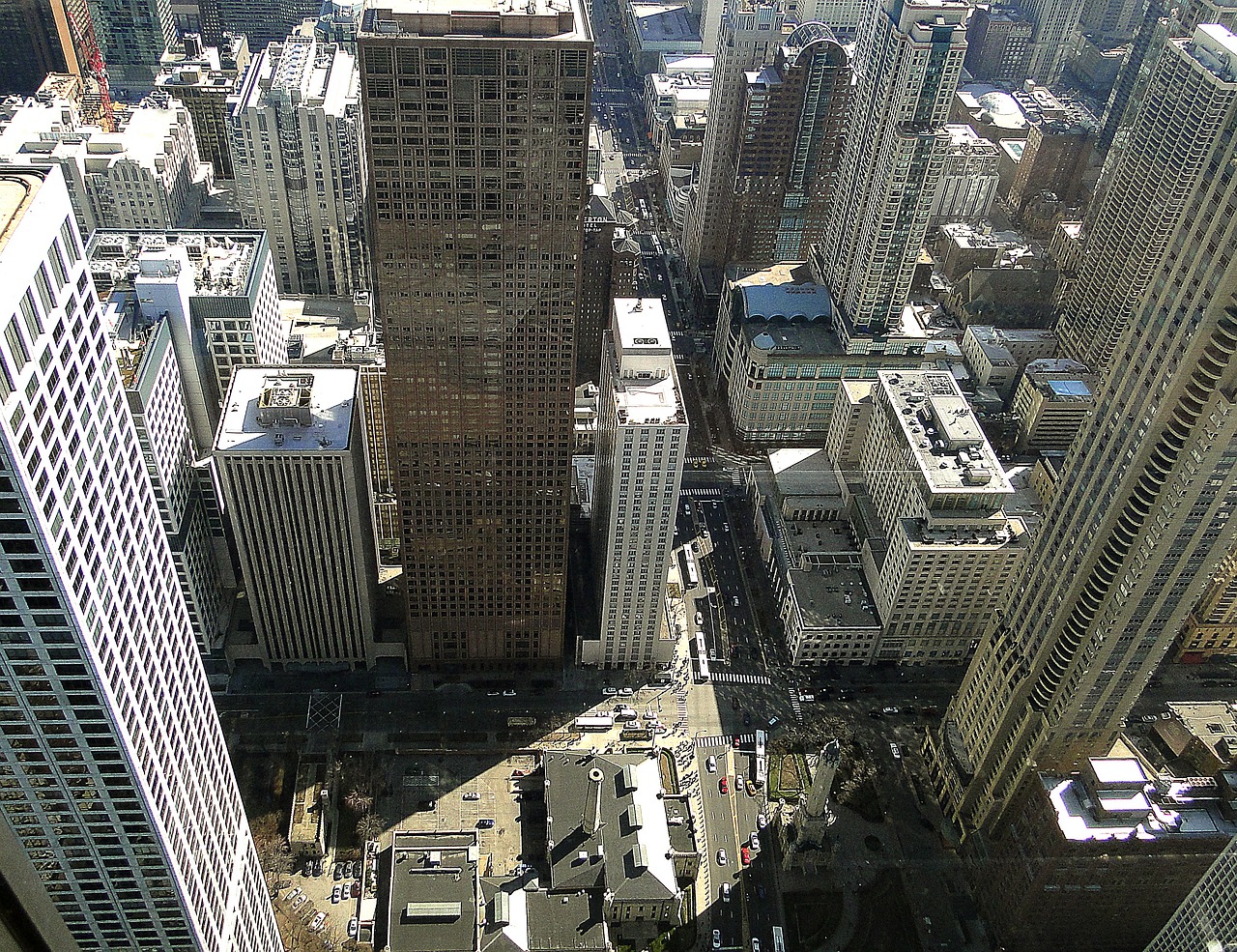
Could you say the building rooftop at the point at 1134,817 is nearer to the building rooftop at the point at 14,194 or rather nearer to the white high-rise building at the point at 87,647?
the white high-rise building at the point at 87,647

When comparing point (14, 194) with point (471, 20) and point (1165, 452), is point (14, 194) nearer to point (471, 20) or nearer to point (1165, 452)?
point (471, 20)

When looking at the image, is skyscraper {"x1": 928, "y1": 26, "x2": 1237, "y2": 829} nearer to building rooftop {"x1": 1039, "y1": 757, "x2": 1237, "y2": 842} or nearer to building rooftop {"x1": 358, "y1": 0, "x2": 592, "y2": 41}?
building rooftop {"x1": 1039, "y1": 757, "x2": 1237, "y2": 842}

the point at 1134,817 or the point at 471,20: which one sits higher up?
the point at 471,20

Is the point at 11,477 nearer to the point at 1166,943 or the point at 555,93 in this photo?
the point at 555,93

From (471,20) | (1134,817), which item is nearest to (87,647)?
(471,20)

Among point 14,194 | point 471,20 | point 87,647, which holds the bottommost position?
point 87,647

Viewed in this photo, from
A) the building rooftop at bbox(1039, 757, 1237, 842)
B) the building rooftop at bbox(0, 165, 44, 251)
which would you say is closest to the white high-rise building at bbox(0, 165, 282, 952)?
the building rooftop at bbox(0, 165, 44, 251)
